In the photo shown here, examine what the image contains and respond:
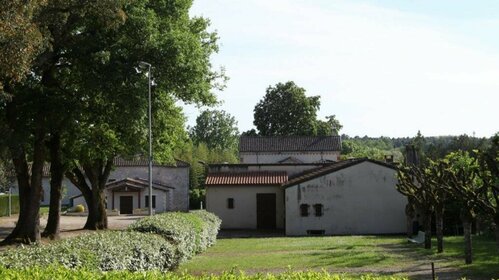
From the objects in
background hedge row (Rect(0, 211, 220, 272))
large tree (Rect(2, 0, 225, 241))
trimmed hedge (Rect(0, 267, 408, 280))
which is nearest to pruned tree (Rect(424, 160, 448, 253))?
background hedge row (Rect(0, 211, 220, 272))

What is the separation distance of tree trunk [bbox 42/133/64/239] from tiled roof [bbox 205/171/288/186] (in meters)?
14.3

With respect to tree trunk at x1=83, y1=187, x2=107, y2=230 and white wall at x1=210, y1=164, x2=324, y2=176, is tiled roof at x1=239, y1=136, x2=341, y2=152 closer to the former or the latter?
white wall at x1=210, y1=164, x2=324, y2=176

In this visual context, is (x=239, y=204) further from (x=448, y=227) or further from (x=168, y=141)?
(x=448, y=227)

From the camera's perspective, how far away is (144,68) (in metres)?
28.0

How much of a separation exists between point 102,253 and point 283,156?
177ft

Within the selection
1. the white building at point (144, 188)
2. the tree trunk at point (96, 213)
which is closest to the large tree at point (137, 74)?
the tree trunk at point (96, 213)

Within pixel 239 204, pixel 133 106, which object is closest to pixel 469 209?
pixel 133 106

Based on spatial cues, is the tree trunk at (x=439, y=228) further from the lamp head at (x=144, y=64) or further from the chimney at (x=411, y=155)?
the chimney at (x=411, y=155)

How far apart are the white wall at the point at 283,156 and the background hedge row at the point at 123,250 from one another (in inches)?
1605

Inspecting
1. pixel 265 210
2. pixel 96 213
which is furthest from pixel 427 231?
pixel 96 213

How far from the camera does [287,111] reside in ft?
290

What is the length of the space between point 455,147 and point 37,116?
71343 millimetres

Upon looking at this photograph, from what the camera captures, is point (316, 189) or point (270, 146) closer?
point (316, 189)

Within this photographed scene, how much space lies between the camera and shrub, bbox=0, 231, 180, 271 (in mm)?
12377
